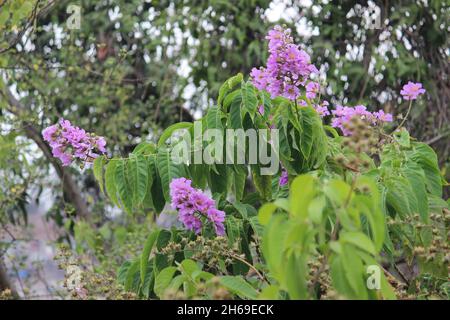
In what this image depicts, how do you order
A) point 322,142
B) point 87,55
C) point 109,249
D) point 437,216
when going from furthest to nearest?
point 87,55
point 109,249
point 322,142
point 437,216

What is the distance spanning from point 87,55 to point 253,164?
360cm

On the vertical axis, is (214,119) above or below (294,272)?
above

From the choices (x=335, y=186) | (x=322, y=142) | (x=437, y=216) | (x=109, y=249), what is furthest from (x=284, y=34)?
(x=109, y=249)

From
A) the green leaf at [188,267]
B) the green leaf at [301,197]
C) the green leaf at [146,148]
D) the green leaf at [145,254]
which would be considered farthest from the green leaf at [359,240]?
the green leaf at [146,148]

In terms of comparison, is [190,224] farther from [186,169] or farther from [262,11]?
[262,11]

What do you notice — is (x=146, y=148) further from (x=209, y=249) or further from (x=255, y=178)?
(x=209, y=249)

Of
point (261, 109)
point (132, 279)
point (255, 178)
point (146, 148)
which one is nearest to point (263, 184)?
point (255, 178)

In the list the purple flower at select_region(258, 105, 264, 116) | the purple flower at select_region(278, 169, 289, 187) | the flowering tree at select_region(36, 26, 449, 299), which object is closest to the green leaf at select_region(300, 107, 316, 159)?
the flowering tree at select_region(36, 26, 449, 299)

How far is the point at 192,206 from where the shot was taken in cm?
191

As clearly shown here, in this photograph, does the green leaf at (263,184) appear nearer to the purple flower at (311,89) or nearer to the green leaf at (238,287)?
the purple flower at (311,89)

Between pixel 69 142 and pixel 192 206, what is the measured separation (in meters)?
0.41

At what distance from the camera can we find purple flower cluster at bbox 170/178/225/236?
1.86 m

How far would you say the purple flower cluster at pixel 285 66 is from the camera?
77.7 inches

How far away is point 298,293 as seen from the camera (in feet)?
4.14
